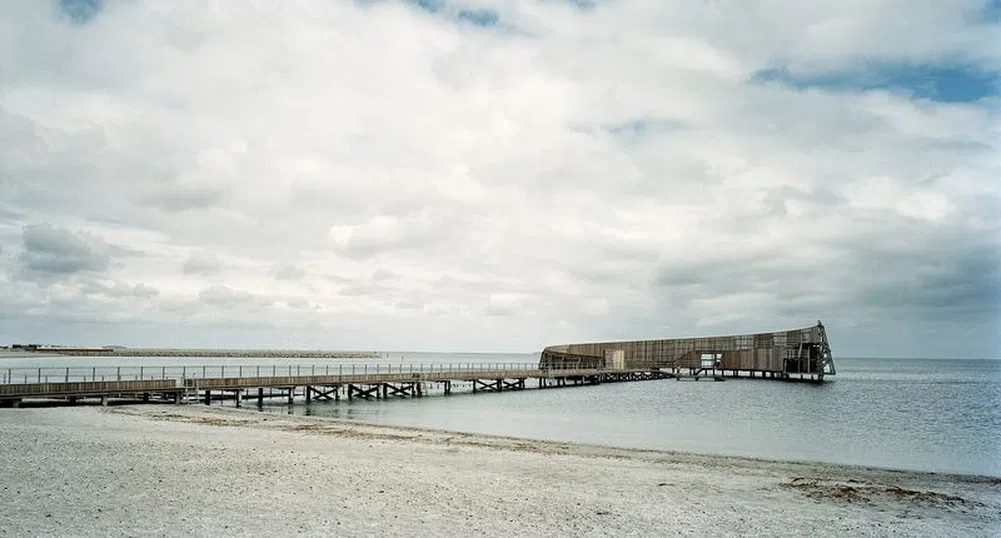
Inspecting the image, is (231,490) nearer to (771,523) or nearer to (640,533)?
(640,533)

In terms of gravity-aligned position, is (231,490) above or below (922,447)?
above

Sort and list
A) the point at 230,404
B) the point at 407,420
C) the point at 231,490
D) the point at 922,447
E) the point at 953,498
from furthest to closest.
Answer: the point at 230,404
the point at 407,420
the point at 922,447
the point at 953,498
the point at 231,490

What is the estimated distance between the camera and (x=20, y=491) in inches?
520

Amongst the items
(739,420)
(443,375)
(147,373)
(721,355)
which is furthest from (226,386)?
(721,355)

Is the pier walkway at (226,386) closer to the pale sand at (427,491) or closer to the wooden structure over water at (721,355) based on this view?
the pale sand at (427,491)

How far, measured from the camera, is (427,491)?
1487 centimetres

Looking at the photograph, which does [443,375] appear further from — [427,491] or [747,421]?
[427,491]

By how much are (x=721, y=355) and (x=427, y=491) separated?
9074 cm

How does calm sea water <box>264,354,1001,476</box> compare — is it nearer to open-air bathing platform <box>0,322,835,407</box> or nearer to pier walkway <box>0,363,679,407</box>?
pier walkway <box>0,363,679,407</box>

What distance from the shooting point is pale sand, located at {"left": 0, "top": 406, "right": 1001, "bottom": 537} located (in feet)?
39.0

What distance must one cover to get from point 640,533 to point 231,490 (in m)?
8.03

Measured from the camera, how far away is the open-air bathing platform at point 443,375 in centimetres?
3831

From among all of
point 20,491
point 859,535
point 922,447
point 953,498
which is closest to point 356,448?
point 20,491

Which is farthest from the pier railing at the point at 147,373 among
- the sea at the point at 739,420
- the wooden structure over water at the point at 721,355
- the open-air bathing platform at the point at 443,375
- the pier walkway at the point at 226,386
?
the wooden structure over water at the point at 721,355
